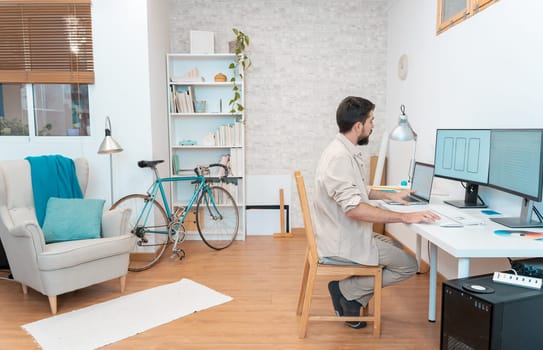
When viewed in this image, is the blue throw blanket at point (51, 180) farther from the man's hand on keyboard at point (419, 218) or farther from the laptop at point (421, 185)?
the man's hand on keyboard at point (419, 218)

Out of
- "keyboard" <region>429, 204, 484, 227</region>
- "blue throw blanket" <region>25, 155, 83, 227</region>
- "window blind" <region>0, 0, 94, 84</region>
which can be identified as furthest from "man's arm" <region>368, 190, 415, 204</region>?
"window blind" <region>0, 0, 94, 84</region>

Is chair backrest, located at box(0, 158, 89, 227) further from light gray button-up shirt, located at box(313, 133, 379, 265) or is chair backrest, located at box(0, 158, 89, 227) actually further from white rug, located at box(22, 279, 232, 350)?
light gray button-up shirt, located at box(313, 133, 379, 265)

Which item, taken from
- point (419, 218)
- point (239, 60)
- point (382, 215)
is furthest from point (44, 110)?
point (419, 218)

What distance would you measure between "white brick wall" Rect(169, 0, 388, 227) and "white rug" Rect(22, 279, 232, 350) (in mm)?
2094

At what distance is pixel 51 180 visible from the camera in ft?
10.8

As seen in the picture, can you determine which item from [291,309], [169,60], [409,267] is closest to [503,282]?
[409,267]

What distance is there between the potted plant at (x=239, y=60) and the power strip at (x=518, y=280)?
3197mm

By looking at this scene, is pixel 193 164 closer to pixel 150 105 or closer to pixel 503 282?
pixel 150 105

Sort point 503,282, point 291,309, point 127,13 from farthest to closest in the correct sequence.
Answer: point 127,13
point 291,309
point 503,282

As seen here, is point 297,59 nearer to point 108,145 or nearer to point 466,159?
point 108,145

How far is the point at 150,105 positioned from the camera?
153 inches

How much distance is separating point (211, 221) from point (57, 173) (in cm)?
173

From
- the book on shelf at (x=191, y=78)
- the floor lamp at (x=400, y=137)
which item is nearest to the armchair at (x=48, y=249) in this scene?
the book on shelf at (x=191, y=78)

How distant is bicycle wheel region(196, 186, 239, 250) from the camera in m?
4.38
